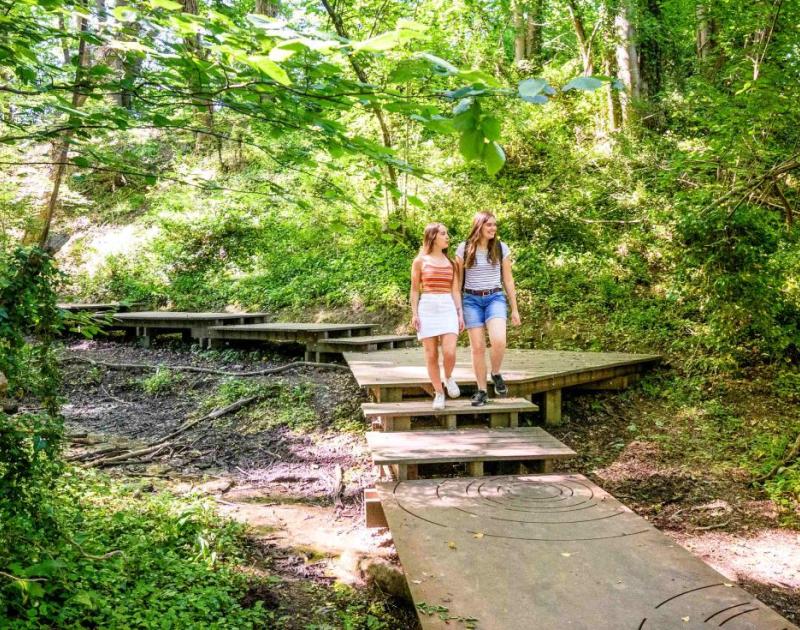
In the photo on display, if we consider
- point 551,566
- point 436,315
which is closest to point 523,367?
point 436,315

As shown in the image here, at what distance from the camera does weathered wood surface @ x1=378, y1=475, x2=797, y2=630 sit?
2480 millimetres

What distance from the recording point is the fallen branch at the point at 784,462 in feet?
17.2

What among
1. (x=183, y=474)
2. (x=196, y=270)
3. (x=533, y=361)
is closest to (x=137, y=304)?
(x=196, y=270)

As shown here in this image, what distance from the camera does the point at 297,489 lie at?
17.2ft

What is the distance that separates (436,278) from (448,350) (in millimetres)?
662

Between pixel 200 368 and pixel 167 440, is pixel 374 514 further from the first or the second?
pixel 200 368

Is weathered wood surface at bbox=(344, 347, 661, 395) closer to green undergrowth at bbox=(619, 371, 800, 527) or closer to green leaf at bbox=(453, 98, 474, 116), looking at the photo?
green undergrowth at bbox=(619, 371, 800, 527)

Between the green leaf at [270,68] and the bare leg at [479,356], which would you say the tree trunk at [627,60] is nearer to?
the bare leg at [479,356]

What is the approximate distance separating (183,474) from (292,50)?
196 inches

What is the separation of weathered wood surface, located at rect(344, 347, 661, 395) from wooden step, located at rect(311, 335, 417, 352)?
2.09 ft

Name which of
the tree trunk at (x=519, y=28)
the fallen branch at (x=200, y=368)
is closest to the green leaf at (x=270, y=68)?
the fallen branch at (x=200, y=368)

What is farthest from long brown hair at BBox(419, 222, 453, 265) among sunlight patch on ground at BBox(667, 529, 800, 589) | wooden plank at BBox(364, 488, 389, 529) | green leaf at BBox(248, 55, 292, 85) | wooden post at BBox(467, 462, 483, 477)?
green leaf at BBox(248, 55, 292, 85)

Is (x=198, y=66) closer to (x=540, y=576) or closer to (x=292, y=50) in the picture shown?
(x=292, y=50)

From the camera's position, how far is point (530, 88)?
1249mm
